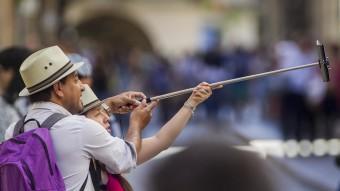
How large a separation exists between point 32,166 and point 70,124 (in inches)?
11.1

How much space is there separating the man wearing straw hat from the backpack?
0.27 feet

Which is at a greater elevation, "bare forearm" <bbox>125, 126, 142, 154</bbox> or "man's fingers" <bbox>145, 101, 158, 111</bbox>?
"man's fingers" <bbox>145, 101, 158, 111</bbox>

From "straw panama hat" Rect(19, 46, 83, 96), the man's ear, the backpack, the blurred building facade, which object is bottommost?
the blurred building facade

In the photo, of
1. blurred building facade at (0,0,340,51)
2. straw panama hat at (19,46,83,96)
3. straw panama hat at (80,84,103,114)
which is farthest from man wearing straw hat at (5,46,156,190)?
blurred building facade at (0,0,340,51)

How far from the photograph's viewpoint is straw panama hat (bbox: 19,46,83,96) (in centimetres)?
549

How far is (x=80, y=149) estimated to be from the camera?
5336mm

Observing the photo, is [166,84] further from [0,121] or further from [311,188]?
[0,121]

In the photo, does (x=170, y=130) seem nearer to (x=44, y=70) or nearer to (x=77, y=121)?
(x=77, y=121)

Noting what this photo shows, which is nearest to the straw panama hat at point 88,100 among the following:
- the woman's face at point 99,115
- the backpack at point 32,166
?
the woman's face at point 99,115

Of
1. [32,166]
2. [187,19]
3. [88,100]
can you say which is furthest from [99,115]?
[187,19]

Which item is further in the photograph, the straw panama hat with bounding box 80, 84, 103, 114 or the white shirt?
the straw panama hat with bounding box 80, 84, 103, 114

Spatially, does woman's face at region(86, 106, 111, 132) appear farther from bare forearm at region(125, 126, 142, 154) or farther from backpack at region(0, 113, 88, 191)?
backpack at region(0, 113, 88, 191)

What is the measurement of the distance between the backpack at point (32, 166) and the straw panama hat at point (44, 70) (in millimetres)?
302

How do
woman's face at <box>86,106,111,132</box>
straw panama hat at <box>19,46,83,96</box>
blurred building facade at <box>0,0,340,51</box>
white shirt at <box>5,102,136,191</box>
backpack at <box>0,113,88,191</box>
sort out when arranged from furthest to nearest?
blurred building facade at <box>0,0,340,51</box> → woman's face at <box>86,106,111,132</box> → straw panama hat at <box>19,46,83,96</box> → white shirt at <box>5,102,136,191</box> → backpack at <box>0,113,88,191</box>
